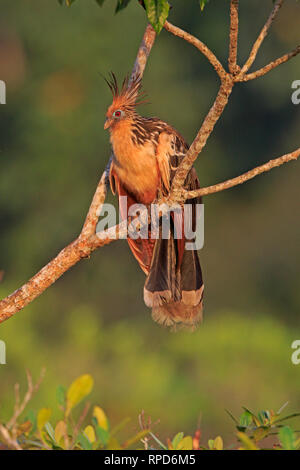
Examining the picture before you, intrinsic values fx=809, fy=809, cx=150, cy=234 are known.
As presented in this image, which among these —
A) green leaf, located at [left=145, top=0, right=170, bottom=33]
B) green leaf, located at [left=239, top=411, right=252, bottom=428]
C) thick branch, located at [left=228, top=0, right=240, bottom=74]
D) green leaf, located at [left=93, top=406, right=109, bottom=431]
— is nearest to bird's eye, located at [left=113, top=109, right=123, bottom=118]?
thick branch, located at [left=228, top=0, right=240, bottom=74]

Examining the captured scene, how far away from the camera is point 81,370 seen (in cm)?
965

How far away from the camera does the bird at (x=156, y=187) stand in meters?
Answer: 3.12

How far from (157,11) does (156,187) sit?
4.22ft

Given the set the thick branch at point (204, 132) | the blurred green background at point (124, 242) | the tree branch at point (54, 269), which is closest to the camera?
the thick branch at point (204, 132)

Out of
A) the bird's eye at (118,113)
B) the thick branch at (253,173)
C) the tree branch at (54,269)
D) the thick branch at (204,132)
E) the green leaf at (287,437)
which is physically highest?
the bird's eye at (118,113)

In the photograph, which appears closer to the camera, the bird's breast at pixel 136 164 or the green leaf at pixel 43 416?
the green leaf at pixel 43 416

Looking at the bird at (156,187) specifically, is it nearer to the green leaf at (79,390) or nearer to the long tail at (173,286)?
the long tail at (173,286)

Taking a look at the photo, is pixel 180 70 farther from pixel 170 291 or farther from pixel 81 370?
pixel 170 291

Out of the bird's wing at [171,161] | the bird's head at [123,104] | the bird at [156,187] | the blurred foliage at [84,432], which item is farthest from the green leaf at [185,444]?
the bird's head at [123,104]

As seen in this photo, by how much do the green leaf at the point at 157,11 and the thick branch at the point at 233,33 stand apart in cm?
20

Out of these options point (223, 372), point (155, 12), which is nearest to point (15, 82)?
point (223, 372)

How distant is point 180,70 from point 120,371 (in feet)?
14.0

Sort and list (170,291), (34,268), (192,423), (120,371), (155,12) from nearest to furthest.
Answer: (155,12), (170,291), (192,423), (120,371), (34,268)

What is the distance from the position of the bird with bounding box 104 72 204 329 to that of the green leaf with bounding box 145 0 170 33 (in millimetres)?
1104
